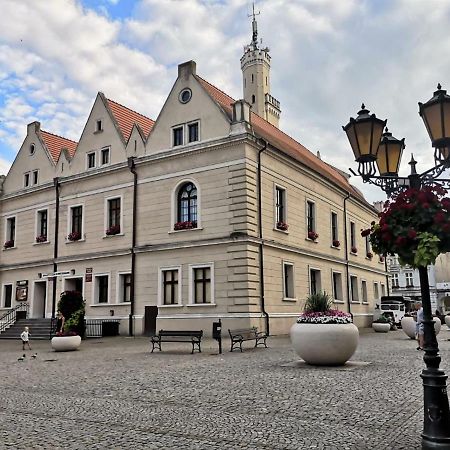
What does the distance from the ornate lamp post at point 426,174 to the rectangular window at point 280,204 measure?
21083mm

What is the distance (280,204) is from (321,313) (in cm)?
1551

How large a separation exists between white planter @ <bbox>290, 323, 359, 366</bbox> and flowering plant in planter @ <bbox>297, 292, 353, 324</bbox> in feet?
0.68

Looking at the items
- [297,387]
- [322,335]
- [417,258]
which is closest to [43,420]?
[297,387]

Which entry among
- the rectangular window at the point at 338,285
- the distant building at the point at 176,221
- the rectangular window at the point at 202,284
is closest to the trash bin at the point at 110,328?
the distant building at the point at 176,221

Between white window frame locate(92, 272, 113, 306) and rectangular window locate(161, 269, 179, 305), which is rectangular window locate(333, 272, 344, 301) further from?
white window frame locate(92, 272, 113, 306)

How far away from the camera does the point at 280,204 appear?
29031mm

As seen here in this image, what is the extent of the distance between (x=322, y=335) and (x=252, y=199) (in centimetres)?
1321

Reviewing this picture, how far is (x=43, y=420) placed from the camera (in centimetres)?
805

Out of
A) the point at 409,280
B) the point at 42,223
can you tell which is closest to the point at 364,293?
the point at 42,223

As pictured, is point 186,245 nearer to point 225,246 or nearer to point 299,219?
point 225,246

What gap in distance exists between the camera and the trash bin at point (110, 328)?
93.4ft

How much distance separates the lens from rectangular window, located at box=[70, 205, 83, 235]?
32406mm

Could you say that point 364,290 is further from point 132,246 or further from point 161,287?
point 132,246

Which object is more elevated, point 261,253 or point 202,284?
point 261,253
